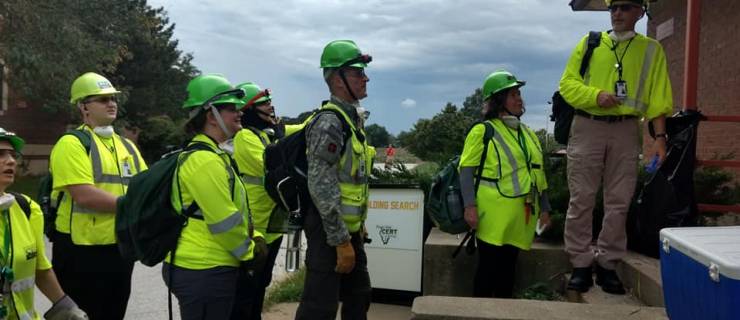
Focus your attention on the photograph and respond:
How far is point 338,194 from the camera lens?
3248 millimetres

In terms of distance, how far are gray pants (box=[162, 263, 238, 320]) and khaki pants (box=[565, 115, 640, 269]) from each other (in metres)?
2.48

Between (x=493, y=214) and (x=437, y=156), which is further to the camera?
(x=437, y=156)

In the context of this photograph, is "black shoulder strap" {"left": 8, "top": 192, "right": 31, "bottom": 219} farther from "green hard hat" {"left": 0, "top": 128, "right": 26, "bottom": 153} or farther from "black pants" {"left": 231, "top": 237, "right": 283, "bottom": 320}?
"black pants" {"left": 231, "top": 237, "right": 283, "bottom": 320}

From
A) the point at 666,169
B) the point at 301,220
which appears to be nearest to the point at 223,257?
the point at 301,220

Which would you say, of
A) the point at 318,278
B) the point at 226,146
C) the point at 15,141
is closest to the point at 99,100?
the point at 226,146

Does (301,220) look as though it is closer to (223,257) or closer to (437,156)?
(223,257)

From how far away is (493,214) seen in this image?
13.1 feet

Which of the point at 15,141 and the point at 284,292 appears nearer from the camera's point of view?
the point at 15,141

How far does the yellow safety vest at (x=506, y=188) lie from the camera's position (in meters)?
3.99

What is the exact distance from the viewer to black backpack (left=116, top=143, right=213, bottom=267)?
2869mm

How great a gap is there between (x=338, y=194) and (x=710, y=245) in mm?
1786

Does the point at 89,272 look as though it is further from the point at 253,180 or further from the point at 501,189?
the point at 501,189

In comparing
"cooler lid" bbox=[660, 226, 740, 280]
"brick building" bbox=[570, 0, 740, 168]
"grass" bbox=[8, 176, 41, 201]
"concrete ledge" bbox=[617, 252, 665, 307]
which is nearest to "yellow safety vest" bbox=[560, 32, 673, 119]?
"concrete ledge" bbox=[617, 252, 665, 307]

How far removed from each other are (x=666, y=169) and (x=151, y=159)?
33.6 metres
